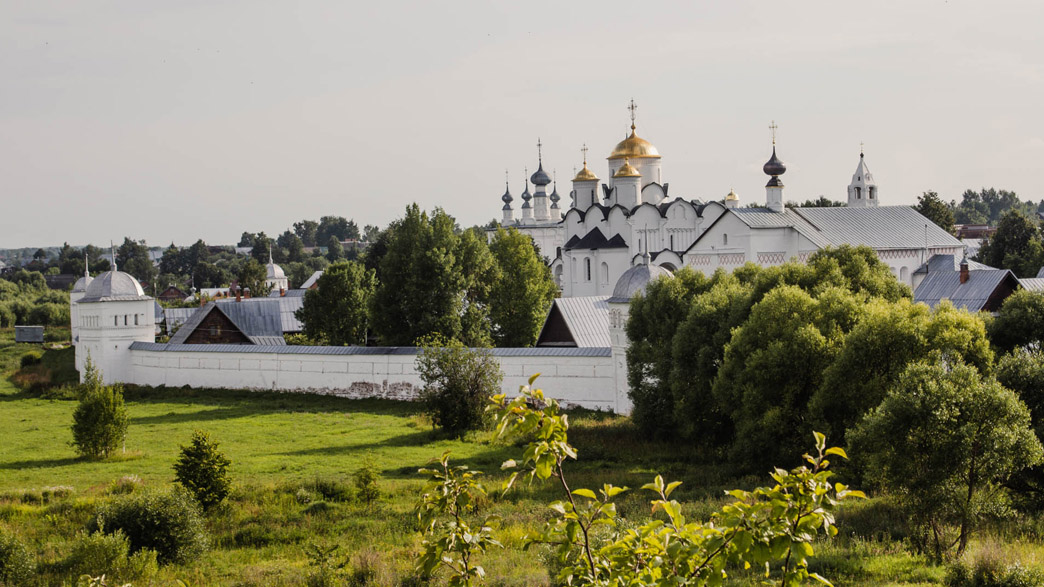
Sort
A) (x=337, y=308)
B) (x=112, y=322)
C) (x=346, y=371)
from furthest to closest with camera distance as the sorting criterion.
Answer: (x=337, y=308) < (x=112, y=322) < (x=346, y=371)

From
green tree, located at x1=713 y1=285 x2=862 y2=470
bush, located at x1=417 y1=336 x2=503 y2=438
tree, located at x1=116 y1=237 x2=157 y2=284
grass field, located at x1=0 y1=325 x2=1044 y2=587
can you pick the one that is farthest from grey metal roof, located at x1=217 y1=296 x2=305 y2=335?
tree, located at x1=116 y1=237 x2=157 y2=284

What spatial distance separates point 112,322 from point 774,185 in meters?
27.5

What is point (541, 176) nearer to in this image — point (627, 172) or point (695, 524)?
point (627, 172)

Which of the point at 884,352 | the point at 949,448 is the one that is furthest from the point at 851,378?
the point at 949,448

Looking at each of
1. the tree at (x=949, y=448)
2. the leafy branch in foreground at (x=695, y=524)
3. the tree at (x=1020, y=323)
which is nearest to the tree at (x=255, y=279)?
the tree at (x=1020, y=323)

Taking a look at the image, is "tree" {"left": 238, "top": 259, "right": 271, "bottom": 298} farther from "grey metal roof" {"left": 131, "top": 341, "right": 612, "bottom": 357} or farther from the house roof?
the house roof

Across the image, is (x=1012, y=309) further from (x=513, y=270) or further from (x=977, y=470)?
(x=513, y=270)

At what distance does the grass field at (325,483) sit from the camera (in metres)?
12.2

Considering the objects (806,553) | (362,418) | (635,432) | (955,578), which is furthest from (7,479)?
(806,553)

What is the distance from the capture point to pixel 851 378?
16.5 meters

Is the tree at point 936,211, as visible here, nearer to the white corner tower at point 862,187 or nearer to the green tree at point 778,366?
the white corner tower at point 862,187

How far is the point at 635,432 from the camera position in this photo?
21.6 m

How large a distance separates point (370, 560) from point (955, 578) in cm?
675

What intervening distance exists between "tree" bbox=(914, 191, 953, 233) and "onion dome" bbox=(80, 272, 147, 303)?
50812 millimetres
